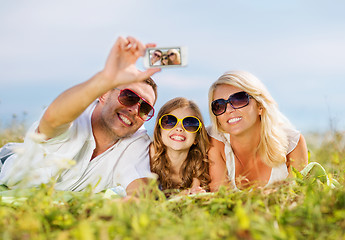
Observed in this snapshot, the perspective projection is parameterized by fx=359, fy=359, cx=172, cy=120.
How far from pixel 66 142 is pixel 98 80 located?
4.50 ft

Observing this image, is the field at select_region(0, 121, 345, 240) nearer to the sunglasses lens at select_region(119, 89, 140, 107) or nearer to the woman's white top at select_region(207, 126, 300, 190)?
the woman's white top at select_region(207, 126, 300, 190)

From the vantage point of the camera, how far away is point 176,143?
460 cm

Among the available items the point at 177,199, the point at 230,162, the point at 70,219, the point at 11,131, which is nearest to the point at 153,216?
the point at 70,219

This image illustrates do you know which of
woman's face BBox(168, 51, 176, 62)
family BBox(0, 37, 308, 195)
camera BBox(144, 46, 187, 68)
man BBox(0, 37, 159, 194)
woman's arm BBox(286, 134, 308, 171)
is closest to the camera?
camera BBox(144, 46, 187, 68)

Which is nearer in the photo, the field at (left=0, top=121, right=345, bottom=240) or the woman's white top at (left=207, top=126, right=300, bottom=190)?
the field at (left=0, top=121, right=345, bottom=240)

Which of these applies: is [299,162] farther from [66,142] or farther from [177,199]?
[66,142]

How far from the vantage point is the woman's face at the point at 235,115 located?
440 cm

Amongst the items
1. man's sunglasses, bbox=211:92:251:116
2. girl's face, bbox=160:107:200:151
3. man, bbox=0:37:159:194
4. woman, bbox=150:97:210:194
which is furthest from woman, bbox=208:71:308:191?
man, bbox=0:37:159:194

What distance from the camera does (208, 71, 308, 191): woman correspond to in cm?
442

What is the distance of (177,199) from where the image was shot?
301 cm

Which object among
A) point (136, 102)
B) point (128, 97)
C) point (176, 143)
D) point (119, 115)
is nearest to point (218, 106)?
point (176, 143)

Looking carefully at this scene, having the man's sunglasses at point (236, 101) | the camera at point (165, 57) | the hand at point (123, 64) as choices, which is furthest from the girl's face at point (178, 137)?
the hand at point (123, 64)

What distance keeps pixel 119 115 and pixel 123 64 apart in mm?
1342

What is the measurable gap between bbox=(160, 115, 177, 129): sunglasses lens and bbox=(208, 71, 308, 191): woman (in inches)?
19.7
